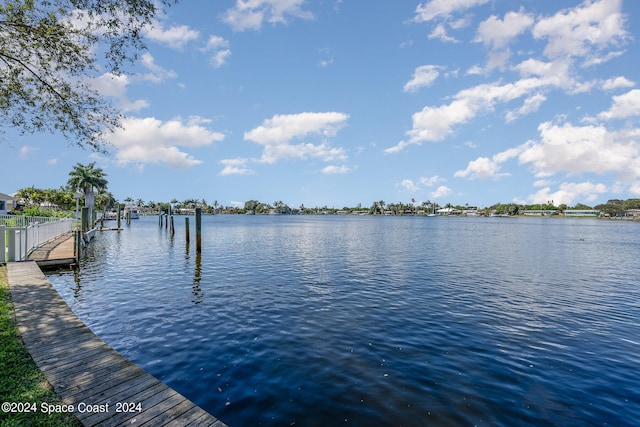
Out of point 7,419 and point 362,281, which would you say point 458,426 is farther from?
point 362,281

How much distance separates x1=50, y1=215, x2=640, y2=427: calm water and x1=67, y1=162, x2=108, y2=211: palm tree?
235 ft

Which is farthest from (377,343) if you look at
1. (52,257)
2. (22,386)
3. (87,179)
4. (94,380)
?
(87,179)

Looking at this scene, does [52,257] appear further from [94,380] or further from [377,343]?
[377,343]

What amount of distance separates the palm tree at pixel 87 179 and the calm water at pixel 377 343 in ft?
235

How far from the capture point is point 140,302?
14.2 metres

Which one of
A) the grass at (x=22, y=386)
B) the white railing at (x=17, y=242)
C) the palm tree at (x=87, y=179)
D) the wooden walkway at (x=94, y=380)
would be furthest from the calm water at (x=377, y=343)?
the palm tree at (x=87, y=179)

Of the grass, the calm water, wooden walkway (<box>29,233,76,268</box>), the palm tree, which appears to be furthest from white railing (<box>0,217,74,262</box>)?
the palm tree

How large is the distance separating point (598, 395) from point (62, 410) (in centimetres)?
1159

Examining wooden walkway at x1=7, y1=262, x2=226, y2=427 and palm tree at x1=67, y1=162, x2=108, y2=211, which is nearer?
wooden walkway at x1=7, y1=262, x2=226, y2=427

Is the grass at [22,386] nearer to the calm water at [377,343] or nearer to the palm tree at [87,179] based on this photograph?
the calm water at [377,343]

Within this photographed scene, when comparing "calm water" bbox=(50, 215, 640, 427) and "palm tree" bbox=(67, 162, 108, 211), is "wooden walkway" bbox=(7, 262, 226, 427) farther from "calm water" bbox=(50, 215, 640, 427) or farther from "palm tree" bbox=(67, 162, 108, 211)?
"palm tree" bbox=(67, 162, 108, 211)

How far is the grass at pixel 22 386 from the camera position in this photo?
15.0 ft

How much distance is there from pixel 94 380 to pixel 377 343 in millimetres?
7746

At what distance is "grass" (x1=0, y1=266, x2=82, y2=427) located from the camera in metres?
4.57
